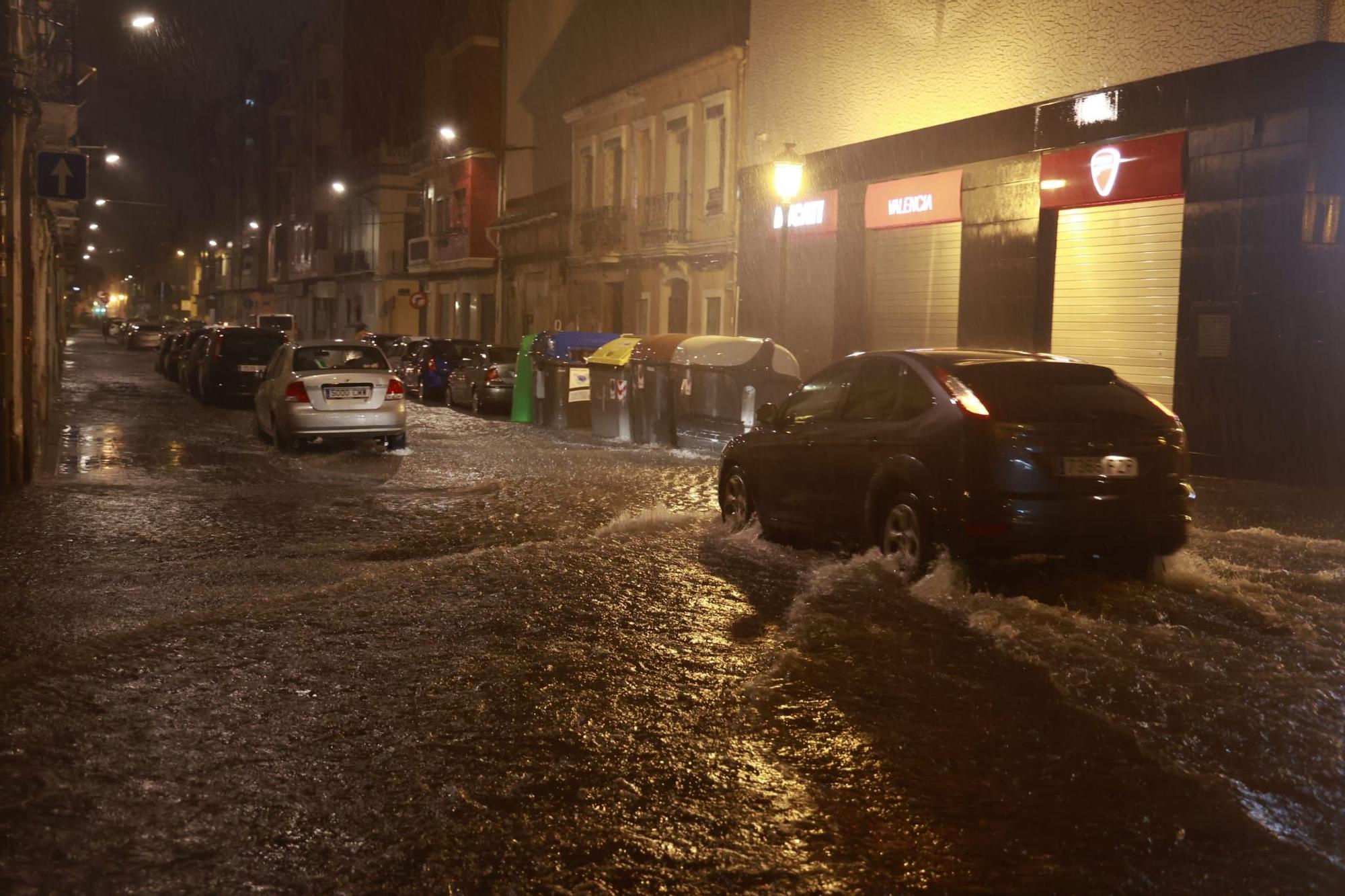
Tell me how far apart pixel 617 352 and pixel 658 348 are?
5.71 ft

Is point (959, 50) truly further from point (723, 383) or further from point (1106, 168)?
point (723, 383)

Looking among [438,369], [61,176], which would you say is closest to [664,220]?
[438,369]

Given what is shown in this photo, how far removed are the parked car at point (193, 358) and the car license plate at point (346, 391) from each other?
1087 cm

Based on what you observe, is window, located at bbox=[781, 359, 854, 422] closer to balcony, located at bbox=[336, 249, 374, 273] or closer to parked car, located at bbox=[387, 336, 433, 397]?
parked car, located at bbox=[387, 336, 433, 397]

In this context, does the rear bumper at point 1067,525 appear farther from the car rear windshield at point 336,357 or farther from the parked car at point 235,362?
the parked car at point 235,362

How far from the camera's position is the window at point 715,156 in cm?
3203

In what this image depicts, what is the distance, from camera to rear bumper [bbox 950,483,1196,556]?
8.13 meters

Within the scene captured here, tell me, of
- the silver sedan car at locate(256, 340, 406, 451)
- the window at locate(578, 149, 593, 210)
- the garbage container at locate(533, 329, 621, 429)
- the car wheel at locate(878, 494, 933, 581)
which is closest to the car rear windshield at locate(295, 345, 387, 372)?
the silver sedan car at locate(256, 340, 406, 451)

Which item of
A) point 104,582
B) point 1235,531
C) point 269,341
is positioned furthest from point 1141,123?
point 269,341

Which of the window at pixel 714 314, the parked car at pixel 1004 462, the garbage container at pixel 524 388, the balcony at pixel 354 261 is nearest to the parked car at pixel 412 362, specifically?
the window at pixel 714 314

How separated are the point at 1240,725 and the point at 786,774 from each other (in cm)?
200

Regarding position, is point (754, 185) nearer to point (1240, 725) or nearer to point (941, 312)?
point (941, 312)

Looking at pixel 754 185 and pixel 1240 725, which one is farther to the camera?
pixel 754 185

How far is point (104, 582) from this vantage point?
355 inches
